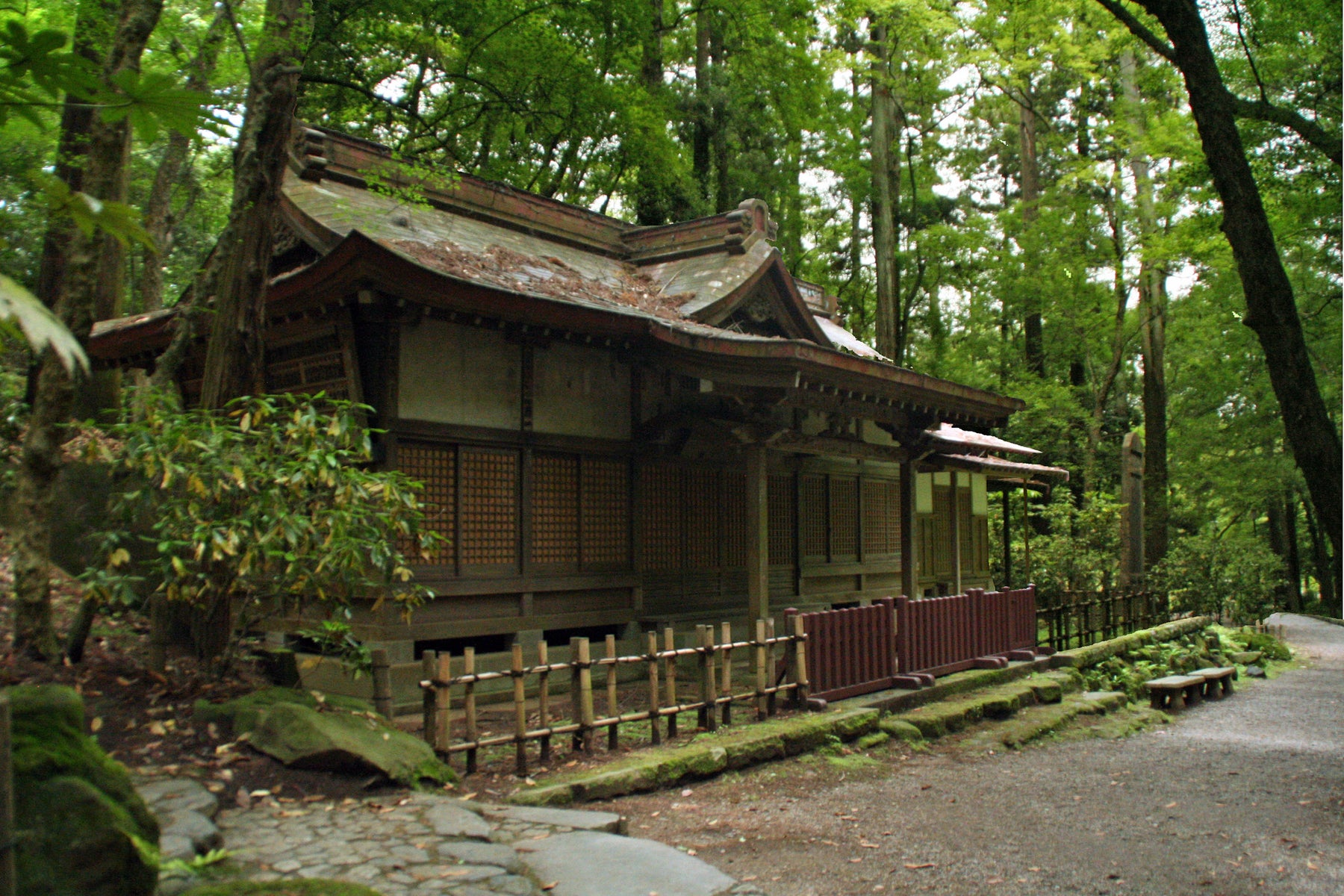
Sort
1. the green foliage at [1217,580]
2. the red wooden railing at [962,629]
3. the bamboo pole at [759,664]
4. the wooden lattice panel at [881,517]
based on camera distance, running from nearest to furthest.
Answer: the bamboo pole at [759,664] → the red wooden railing at [962,629] → the wooden lattice panel at [881,517] → the green foliage at [1217,580]

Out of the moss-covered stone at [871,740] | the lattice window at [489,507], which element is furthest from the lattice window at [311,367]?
the moss-covered stone at [871,740]

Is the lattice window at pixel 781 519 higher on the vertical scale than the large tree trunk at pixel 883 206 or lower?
lower

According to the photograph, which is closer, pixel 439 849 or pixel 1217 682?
pixel 439 849

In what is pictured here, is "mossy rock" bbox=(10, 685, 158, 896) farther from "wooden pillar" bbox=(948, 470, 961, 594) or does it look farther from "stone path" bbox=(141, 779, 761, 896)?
"wooden pillar" bbox=(948, 470, 961, 594)

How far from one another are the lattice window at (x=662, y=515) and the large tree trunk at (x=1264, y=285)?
668 cm

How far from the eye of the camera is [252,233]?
791cm

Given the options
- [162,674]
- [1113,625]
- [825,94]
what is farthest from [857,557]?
[825,94]

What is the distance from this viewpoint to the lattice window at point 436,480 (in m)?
9.68

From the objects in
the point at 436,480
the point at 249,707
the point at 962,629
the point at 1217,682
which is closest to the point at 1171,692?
the point at 1217,682

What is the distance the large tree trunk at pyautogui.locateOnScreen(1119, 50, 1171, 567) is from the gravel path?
15.2 m

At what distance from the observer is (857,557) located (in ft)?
53.1

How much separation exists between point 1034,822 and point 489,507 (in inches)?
236

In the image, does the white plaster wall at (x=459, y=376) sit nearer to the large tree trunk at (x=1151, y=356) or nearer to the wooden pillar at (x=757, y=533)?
the wooden pillar at (x=757, y=533)

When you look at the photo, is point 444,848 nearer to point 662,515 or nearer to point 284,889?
point 284,889
